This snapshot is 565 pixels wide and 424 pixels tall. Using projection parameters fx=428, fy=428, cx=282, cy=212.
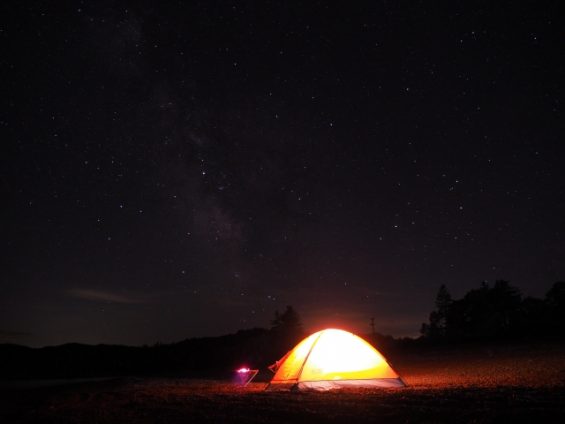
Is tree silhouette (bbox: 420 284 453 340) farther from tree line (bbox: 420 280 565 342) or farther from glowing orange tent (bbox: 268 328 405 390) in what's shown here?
glowing orange tent (bbox: 268 328 405 390)

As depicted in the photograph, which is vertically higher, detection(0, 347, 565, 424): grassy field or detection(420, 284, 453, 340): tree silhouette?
detection(420, 284, 453, 340): tree silhouette

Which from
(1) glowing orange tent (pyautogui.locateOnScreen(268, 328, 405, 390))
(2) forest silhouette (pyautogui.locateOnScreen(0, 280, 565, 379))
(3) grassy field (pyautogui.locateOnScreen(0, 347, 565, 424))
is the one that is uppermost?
(2) forest silhouette (pyautogui.locateOnScreen(0, 280, 565, 379))

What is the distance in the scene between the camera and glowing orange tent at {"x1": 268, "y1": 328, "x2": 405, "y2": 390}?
34.4ft

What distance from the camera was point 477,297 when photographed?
43594 millimetres

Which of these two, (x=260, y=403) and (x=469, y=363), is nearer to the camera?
(x=260, y=403)

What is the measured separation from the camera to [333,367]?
35.4 feet

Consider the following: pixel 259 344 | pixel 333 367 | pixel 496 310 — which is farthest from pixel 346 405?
pixel 496 310

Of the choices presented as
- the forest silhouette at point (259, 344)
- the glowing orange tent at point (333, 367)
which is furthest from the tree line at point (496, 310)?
the glowing orange tent at point (333, 367)

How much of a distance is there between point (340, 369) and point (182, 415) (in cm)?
471

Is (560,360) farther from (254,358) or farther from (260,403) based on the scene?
(254,358)

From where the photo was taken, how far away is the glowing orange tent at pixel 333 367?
10.5 metres

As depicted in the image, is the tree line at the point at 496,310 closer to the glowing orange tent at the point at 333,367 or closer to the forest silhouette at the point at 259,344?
the forest silhouette at the point at 259,344

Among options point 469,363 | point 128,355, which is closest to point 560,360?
point 469,363

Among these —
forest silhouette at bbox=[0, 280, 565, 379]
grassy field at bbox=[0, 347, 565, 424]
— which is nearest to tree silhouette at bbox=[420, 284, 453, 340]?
forest silhouette at bbox=[0, 280, 565, 379]
